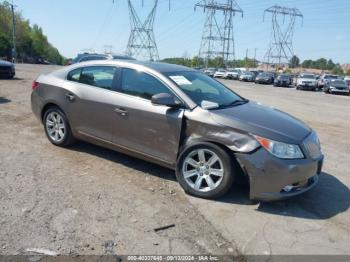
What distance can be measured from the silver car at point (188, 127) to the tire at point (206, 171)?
0.04ft

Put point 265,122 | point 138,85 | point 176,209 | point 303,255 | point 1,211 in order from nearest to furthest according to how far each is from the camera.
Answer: point 303,255 → point 1,211 → point 176,209 → point 265,122 → point 138,85

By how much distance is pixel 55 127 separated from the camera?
623 cm

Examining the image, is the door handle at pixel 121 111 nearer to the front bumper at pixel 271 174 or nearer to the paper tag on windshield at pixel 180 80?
the paper tag on windshield at pixel 180 80

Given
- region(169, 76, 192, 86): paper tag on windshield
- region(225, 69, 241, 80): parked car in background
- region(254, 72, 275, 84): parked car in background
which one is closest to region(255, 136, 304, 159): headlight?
region(169, 76, 192, 86): paper tag on windshield

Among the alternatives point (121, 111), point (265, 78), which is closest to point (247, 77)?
point (265, 78)

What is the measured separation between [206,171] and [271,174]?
80 cm

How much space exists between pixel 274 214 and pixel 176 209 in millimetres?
1140

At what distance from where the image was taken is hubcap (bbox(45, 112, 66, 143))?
6.10 metres

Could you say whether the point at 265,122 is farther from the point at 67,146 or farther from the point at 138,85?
the point at 67,146

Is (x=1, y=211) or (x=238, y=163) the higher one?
(x=238, y=163)

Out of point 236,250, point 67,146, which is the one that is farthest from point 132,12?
point 236,250

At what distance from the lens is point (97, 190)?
15.0 ft

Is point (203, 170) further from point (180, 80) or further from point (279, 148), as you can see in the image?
point (180, 80)

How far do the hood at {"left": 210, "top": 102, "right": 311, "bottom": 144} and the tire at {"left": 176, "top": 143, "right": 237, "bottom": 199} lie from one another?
1.22 feet
